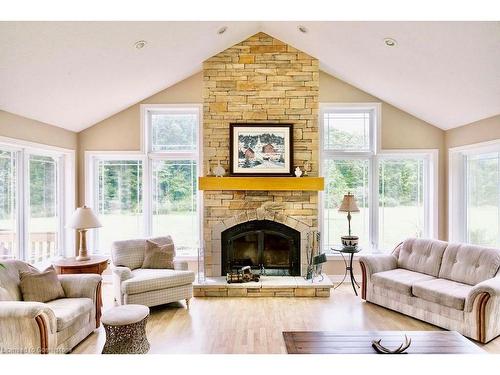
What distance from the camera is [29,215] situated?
14.4 feet

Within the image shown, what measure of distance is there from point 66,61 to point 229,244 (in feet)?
10.1

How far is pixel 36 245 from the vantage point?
4625 mm

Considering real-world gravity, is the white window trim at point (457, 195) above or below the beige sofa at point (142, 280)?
above

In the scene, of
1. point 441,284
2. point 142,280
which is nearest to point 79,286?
point 142,280

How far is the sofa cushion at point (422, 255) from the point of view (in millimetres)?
4145

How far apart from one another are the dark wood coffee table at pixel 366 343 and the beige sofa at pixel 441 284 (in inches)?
26.9

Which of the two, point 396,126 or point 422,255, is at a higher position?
point 396,126

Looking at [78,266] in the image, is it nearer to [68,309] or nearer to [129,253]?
[129,253]

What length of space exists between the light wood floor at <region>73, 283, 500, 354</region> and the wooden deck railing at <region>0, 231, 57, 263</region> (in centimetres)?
106

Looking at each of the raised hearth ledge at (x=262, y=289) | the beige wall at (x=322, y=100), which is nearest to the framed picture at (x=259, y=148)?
the beige wall at (x=322, y=100)

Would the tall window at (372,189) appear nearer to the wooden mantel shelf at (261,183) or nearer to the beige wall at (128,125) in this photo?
the wooden mantel shelf at (261,183)

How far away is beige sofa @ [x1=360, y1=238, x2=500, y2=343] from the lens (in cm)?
320

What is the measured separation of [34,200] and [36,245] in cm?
62
